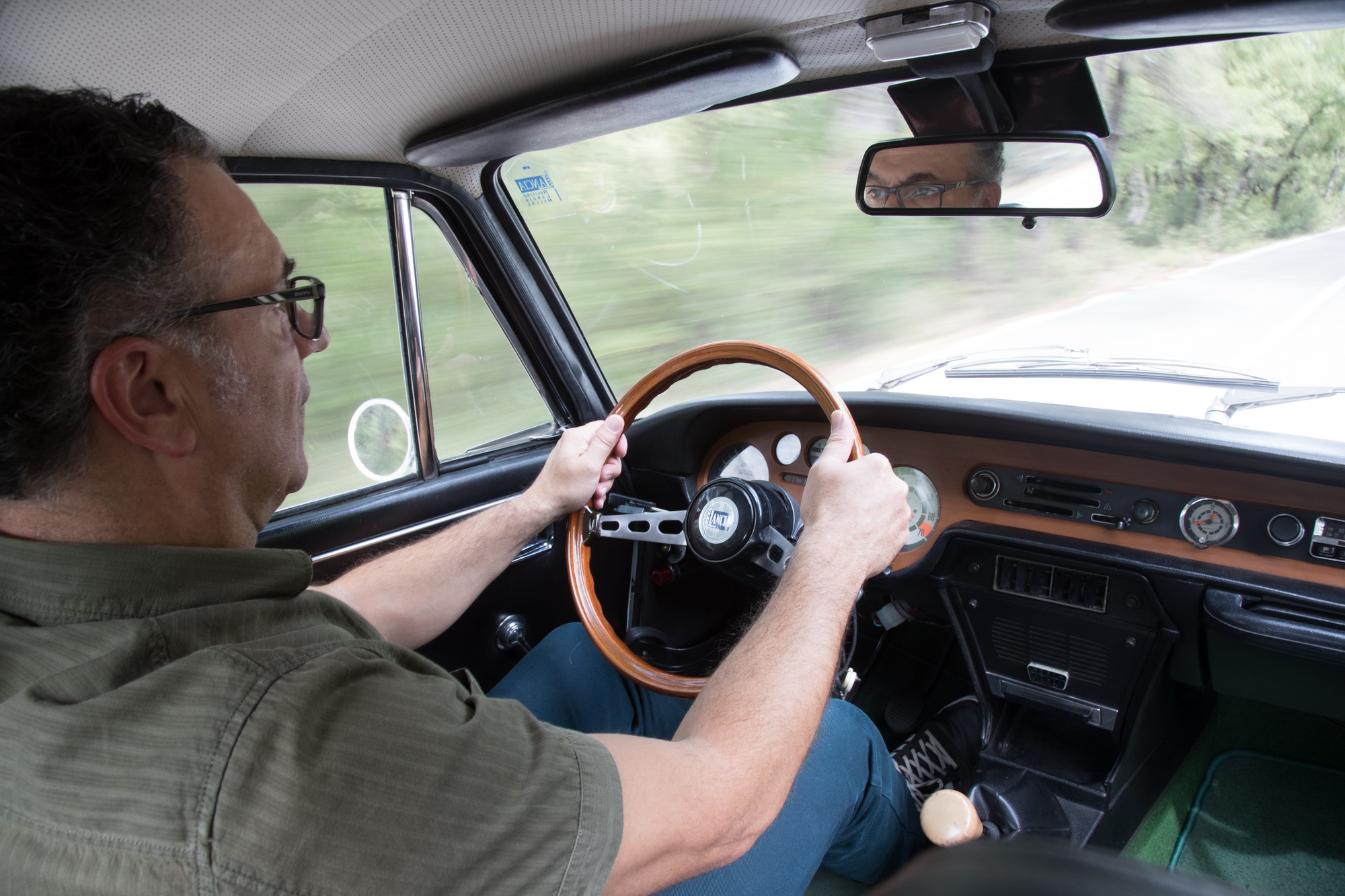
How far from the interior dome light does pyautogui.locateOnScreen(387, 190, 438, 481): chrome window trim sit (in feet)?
4.73

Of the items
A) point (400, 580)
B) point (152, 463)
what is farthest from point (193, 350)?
point (400, 580)

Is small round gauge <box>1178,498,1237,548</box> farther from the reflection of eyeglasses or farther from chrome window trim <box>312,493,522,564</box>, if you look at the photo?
chrome window trim <box>312,493,522,564</box>

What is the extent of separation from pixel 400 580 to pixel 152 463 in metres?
0.92

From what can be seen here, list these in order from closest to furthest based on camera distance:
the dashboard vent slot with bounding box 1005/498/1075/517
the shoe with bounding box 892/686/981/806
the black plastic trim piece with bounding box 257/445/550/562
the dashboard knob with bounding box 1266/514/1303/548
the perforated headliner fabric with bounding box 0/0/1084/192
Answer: the perforated headliner fabric with bounding box 0/0/1084/192
the dashboard knob with bounding box 1266/514/1303/548
the dashboard vent slot with bounding box 1005/498/1075/517
the black plastic trim piece with bounding box 257/445/550/562
the shoe with bounding box 892/686/981/806

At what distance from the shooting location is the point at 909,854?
209 cm

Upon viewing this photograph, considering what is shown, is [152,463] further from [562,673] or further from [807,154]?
[807,154]

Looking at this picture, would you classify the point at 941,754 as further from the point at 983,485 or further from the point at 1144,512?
the point at 1144,512

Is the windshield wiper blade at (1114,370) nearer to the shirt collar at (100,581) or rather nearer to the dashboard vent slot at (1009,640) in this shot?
the dashboard vent slot at (1009,640)

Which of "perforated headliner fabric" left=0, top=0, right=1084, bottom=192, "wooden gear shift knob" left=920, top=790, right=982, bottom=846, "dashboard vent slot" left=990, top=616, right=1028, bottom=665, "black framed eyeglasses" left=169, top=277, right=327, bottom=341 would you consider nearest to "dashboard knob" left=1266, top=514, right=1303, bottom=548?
"dashboard vent slot" left=990, top=616, right=1028, bottom=665

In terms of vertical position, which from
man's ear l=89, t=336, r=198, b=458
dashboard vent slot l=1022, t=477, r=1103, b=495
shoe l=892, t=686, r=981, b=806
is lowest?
shoe l=892, t=686, r=981, b=806

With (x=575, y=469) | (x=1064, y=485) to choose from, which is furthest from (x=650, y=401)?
(x=1064, y=485)

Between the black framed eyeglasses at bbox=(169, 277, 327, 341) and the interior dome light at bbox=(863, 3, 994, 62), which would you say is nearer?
the black framed eyeglasses at bbox=(169, 277, 327, 341)

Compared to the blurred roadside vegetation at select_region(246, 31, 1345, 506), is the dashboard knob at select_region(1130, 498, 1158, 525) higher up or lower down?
lower down

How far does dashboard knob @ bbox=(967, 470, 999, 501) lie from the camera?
227 cm
